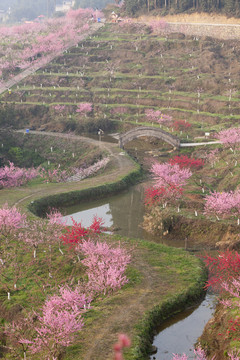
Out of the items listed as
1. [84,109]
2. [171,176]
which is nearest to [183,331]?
[171,176]

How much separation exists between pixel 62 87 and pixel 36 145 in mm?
28520

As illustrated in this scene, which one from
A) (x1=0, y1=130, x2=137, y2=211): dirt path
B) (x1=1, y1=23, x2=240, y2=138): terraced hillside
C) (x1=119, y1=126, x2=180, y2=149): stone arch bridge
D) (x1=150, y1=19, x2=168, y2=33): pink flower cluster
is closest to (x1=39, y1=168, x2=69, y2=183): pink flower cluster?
(x1=0, y1=130, x2=137, y2=211): dirt path

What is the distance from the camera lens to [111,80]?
122125 millimetres

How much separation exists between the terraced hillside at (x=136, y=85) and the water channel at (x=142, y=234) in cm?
Answer: 3091

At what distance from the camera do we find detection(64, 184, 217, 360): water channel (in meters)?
35.9

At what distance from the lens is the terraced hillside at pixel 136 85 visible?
104 m

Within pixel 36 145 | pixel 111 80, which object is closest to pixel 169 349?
pixel 36 145

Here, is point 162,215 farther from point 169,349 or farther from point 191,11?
point 191,11

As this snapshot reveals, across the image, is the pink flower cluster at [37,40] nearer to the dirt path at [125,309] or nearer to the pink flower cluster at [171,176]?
the pink flower cluster at [171,176]

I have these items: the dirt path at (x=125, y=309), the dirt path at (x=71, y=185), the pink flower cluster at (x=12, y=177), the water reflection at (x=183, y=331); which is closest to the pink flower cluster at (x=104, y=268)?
the dirt path at (x=125, y=309)

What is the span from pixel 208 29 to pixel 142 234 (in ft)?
294

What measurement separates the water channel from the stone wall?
69826 millimetres

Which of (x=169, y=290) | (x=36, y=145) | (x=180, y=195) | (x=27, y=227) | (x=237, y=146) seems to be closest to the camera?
(x=169, y=290)

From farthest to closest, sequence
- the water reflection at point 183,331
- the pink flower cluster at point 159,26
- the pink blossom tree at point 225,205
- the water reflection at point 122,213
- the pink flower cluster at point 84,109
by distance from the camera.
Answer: the pink flower cluster at point 159,26
the pink flower cluster at point 84,109
the water reflection at point 122,213
the pink blossom tree at point 225,205
the water reflection at point 183,331
